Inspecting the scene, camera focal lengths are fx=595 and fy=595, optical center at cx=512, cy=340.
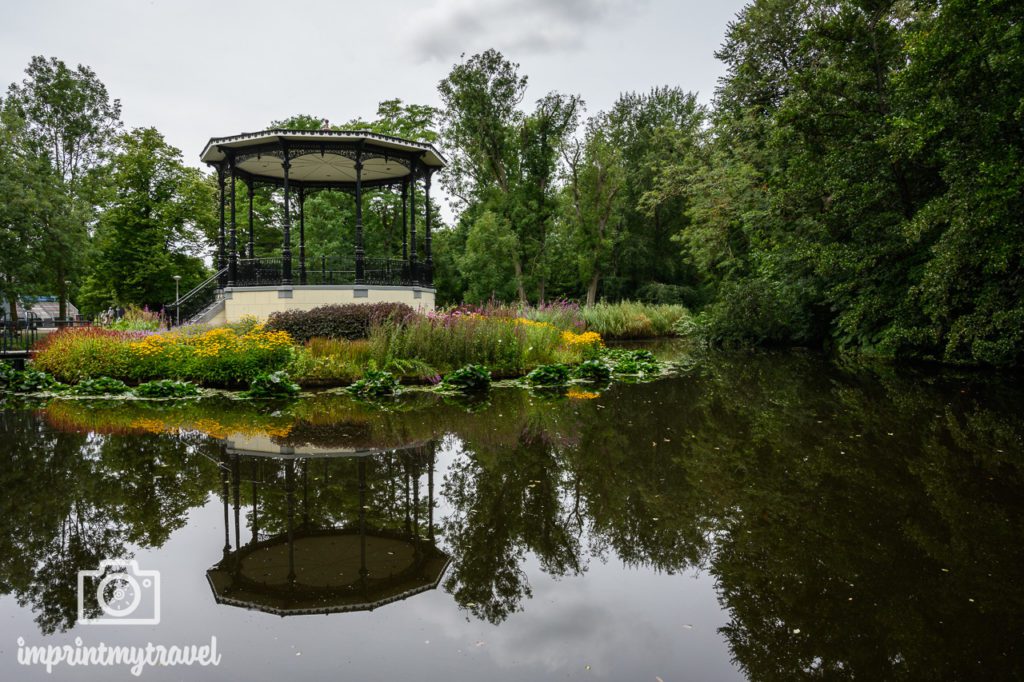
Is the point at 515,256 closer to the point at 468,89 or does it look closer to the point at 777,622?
the point at 468,89

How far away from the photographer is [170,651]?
2.73 metres

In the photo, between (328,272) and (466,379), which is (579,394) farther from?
(328,272)

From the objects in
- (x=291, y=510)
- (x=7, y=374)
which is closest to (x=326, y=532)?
(x=291, y=510)

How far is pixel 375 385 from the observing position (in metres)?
10.2

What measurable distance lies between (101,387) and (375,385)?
4762 mm

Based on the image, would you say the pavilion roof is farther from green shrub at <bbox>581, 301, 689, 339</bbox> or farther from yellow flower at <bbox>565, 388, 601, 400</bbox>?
green shrub at <bbox>581, 301, 689, 339</bbox>

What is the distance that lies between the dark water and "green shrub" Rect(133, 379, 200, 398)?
7.90 feet

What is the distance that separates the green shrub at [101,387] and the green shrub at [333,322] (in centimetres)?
342

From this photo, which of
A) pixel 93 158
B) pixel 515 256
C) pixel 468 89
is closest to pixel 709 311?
pixel 515 256

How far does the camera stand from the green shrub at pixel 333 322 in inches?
527

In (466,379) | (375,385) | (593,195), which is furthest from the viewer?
(593,195)

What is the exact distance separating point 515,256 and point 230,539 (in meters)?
29.5

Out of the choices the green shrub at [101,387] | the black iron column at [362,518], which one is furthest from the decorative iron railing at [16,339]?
the black iron column at [362,518]

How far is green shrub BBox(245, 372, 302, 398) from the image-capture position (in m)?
10.0
